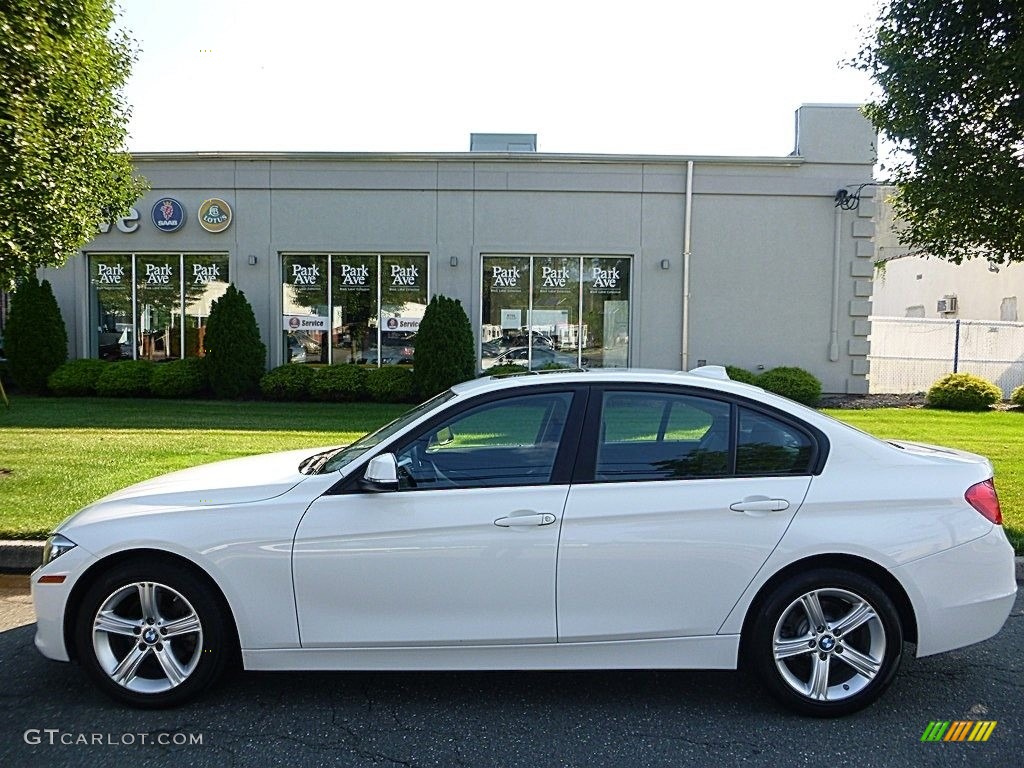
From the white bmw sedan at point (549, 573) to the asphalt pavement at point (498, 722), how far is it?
7.8 inches

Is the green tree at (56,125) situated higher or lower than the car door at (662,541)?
higher

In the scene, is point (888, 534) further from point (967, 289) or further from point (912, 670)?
point (967, 289)

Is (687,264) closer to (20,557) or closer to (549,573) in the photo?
(20,557)

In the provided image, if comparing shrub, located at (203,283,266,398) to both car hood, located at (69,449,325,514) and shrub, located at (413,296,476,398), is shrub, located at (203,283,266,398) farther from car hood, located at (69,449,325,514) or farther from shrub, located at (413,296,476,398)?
car hood, located at (69,449,325,514)

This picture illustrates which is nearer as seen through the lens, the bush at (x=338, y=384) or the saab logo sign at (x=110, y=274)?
the bush at (x=338, y=384)

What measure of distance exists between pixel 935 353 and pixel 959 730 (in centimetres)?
1741

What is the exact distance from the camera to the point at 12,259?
740cm

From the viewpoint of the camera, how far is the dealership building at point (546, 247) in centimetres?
1662

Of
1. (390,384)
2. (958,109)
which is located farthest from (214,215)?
(958,109)

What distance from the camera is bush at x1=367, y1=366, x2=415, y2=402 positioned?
15789 millimetres

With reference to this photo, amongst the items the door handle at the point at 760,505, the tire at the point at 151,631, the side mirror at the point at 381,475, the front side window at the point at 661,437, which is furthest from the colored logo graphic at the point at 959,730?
the tire at the point at 151,631

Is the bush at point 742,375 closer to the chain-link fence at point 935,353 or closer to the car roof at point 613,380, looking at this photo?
the chain-link fence at point 935,353

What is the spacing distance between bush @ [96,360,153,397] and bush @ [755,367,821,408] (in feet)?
41.3

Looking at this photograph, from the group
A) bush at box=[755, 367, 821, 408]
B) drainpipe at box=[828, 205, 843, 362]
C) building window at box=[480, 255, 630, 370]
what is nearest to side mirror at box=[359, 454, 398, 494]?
bush at box=[755, 367, 821, 408]
